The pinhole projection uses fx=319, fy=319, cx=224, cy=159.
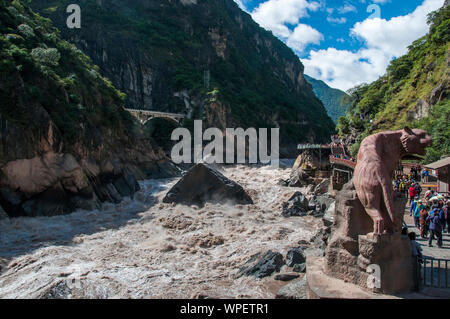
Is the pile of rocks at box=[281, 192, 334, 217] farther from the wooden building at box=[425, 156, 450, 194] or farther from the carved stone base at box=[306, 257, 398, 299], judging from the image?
→ the carved stone base at box=[306, 257, 398, 299]

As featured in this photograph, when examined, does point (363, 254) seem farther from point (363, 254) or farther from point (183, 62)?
point (183, 62)

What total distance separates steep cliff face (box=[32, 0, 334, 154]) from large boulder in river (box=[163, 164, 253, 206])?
41.2 meters

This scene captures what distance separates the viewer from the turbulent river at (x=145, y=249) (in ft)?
30.0

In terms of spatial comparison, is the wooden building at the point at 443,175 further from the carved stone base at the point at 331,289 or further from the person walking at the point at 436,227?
the carved stone base at the point at 331,289

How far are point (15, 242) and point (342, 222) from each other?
13.6 meters

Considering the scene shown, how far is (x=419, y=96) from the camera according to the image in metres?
31.0

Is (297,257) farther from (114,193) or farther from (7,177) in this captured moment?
(114,193)

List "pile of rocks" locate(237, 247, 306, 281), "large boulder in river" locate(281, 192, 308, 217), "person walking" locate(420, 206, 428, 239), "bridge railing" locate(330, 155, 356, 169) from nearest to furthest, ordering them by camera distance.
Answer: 1. "pile of rocks" locate(237, 247, 306, 281)
2. "person walking" locate(420, 206, 428, 239)
3. "large boulder in river" locate(281, 192, 308, 217)
4. "bridge railing" locate(330, 155, 356, 169)

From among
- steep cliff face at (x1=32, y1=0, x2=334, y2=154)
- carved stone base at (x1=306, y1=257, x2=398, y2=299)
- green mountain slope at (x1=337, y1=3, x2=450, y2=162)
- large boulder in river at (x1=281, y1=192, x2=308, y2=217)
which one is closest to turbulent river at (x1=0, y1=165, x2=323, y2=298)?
large boulder in river at (x1=281, y1=192, x2=308, y2=217)

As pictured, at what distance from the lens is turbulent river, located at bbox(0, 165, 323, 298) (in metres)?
9.16

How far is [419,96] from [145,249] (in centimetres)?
3015

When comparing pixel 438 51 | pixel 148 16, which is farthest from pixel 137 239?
pixel 148 16

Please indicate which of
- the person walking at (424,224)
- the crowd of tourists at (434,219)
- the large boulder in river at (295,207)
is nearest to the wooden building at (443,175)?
the crowd of tourists at (434,219)
